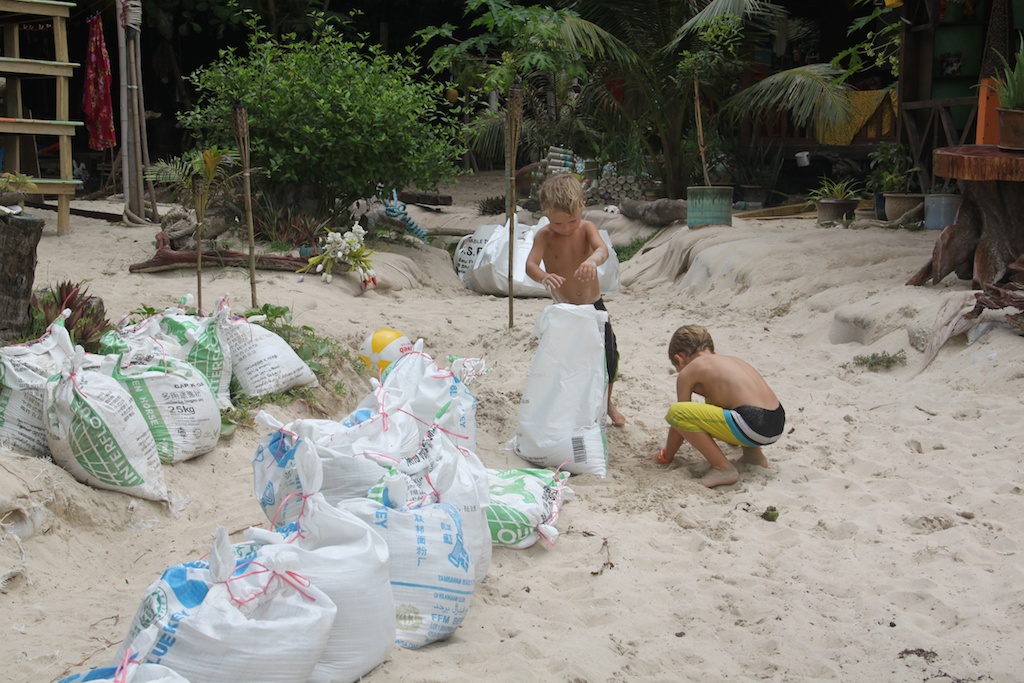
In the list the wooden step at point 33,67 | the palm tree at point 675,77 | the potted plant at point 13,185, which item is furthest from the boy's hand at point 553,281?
the palm tree at point 675,77

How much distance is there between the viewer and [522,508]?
331cm

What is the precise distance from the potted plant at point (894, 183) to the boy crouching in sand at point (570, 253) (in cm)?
561

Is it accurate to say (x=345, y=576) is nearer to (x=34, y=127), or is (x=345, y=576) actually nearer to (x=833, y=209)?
(x=34, y=127)

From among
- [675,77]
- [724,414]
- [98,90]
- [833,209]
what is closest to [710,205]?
[833,209]

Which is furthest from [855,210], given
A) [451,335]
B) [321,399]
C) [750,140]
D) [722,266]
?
[321,399]

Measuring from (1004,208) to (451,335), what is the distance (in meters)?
3.64

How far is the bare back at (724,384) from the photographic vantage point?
406cm

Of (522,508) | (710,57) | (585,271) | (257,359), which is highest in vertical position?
(710,57)

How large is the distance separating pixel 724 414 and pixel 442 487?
1708 mm

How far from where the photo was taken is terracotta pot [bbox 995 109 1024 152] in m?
5.52

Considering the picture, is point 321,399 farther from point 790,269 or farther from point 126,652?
point 790,269

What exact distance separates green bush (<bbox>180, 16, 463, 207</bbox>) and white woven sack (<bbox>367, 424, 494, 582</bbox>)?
18.9 feet

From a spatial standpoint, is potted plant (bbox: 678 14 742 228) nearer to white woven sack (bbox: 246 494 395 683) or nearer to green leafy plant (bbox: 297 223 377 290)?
green leafy plant (bbox: 297 223 377 290)

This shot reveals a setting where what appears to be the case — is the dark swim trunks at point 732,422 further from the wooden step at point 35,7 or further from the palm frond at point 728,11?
the palm frond at point 728,11
